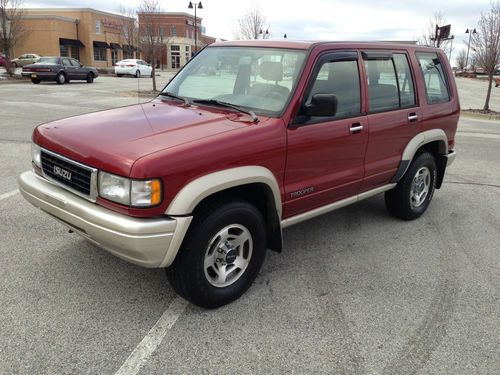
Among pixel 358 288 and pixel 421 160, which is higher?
pixel 421 160

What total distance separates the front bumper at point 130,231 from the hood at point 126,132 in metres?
0.29

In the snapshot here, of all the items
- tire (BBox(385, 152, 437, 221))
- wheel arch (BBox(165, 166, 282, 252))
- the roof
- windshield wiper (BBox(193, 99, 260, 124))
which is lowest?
tire (BBox(385, 152, 437, 221))

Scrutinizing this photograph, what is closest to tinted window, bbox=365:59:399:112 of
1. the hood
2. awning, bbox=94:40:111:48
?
the hood

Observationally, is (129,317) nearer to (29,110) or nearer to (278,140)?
(278,140)

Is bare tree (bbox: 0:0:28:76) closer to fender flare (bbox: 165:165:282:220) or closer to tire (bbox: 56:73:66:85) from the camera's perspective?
tire (bbox: 56:73:66:85)

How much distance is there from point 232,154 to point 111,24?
61.0 meters

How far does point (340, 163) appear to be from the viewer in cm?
396

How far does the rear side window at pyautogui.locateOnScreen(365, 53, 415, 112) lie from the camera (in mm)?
4258

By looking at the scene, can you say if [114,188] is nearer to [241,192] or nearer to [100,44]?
[241,192]

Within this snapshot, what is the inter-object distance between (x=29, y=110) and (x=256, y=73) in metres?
12.2

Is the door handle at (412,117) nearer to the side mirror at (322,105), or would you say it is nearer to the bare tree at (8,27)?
the side mirror at (322,105)

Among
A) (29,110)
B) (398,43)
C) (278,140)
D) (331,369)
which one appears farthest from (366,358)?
(29,110)

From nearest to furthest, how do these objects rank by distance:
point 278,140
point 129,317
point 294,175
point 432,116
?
1. point 129,317
2. point 278,140
3. point 294,175
4. point 432,116

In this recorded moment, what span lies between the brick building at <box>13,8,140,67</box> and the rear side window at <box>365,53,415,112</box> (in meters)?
46.3
